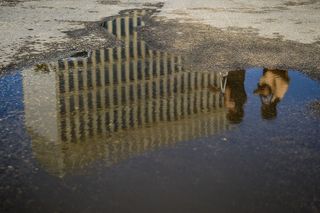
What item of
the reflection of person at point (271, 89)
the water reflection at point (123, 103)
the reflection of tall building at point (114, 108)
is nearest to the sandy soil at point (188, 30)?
the reflection of person at point (271, 89)

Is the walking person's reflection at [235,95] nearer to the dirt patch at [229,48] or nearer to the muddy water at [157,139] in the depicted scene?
the muddy water at [157,139]

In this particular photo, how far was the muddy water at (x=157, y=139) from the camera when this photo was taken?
2.29m

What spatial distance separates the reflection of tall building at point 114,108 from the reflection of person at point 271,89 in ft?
1.31

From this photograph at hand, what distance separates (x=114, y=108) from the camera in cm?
348

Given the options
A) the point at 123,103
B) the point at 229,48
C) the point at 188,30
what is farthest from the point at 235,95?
the point at 188,30

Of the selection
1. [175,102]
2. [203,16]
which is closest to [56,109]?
[175,102]

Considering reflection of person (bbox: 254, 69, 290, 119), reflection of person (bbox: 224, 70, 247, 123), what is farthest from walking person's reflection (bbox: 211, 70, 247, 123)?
reflection of person (bbox: 254, 69, 290, 119)

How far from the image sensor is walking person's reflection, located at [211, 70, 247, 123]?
3371 millimetres

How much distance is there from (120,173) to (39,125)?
3.27ft

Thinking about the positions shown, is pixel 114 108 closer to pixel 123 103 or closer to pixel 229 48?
pixel 123 103

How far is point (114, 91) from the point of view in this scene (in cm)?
384

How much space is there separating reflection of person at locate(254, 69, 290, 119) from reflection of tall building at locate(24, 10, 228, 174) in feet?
1.31

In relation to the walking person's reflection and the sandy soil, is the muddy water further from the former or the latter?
the sandy soil

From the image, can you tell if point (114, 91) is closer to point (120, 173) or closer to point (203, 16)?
point (120, 173)
